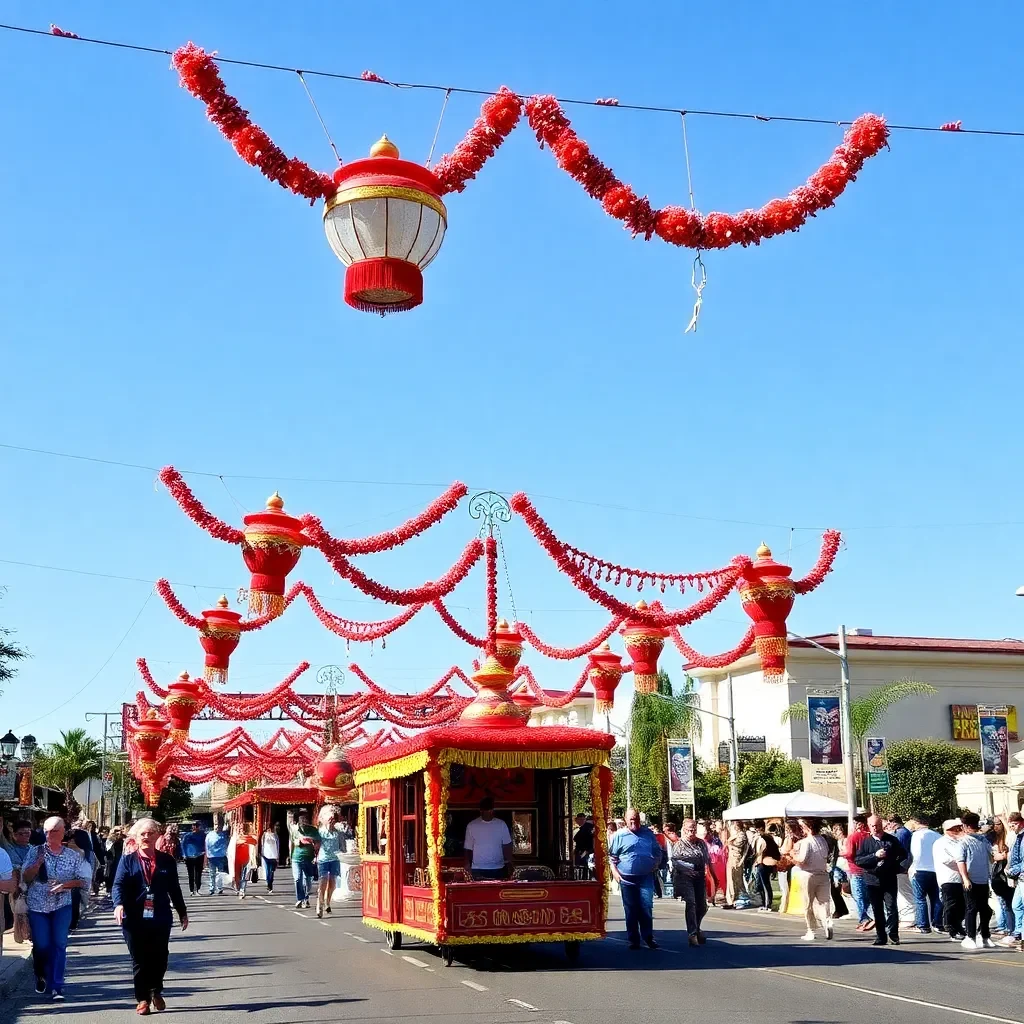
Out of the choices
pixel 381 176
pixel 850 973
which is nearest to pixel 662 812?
pixel 850 973

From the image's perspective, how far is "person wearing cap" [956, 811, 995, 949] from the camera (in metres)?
16.6

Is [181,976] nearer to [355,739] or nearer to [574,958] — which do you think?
[574,958]

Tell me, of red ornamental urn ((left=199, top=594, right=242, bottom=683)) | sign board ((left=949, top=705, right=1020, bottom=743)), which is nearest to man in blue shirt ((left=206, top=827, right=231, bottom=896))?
red ornamental urn ((left=199, top=594, right=242, bottom=683))

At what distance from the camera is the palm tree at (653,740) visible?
59219 millimetres

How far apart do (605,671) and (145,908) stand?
55.6 feet

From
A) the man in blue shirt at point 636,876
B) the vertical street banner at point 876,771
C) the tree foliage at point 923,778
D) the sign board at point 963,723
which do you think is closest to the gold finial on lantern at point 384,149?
the man in blue shirt at point 636,876

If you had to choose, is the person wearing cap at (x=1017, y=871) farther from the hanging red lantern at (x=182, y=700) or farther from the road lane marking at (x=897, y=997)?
the hanging red lantern at (x=182, y=700)

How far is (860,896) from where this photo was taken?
20500 mm

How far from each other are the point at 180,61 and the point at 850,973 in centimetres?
1081

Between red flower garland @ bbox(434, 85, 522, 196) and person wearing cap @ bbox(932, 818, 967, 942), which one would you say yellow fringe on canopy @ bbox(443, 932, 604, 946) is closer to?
person wearing cap @ bbox(932, 818, 967, 942)

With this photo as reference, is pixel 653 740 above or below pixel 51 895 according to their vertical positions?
above

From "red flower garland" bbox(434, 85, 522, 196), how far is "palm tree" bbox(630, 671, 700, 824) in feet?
167

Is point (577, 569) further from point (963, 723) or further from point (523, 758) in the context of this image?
point (963, 723)

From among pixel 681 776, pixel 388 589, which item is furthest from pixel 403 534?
pixel 681 776
